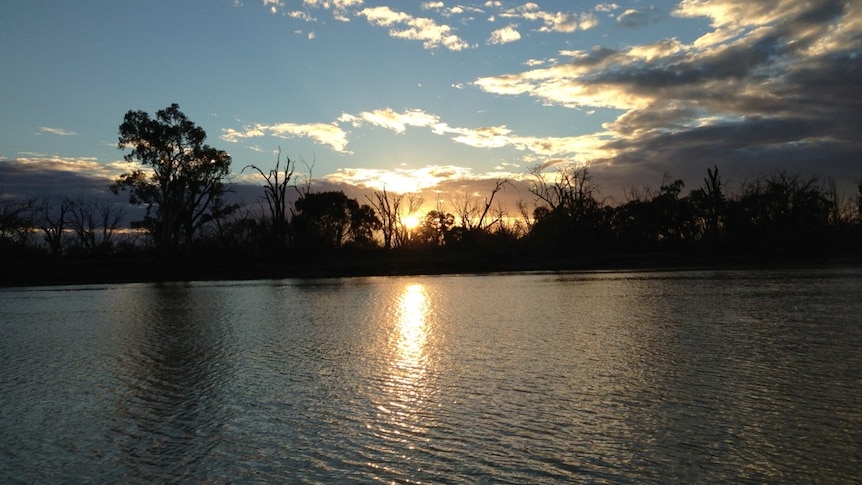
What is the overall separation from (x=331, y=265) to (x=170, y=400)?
46.5m

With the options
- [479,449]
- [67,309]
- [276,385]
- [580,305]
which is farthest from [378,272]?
[479,449]

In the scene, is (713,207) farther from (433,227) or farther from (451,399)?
(451,399)

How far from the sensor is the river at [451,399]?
650cm

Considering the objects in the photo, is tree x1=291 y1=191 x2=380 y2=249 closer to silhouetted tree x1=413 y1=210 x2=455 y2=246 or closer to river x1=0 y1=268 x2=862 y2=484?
silhouetted tree x1=413 y1=210 x2=455 y2=246

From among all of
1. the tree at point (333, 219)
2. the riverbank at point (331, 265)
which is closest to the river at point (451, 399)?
the riverbank at point (331, 265)

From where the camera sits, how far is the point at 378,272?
2108 inches

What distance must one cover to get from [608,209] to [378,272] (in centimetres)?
3734

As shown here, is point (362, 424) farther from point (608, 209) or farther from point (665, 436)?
point (608, 209)

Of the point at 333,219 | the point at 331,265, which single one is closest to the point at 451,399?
the point at 331,265

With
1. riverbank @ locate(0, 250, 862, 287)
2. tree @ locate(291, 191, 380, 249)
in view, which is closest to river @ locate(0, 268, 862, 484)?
riverbank @ locate(0, 250, 862, 287)

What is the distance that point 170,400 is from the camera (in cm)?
997

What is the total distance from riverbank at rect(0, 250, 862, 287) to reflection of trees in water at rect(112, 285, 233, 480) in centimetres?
3487

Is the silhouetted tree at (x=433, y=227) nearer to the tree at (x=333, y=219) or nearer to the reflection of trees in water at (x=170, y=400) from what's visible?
the tree at (x=333, y=219)

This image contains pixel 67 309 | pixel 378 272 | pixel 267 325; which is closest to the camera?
pixel 267 325
